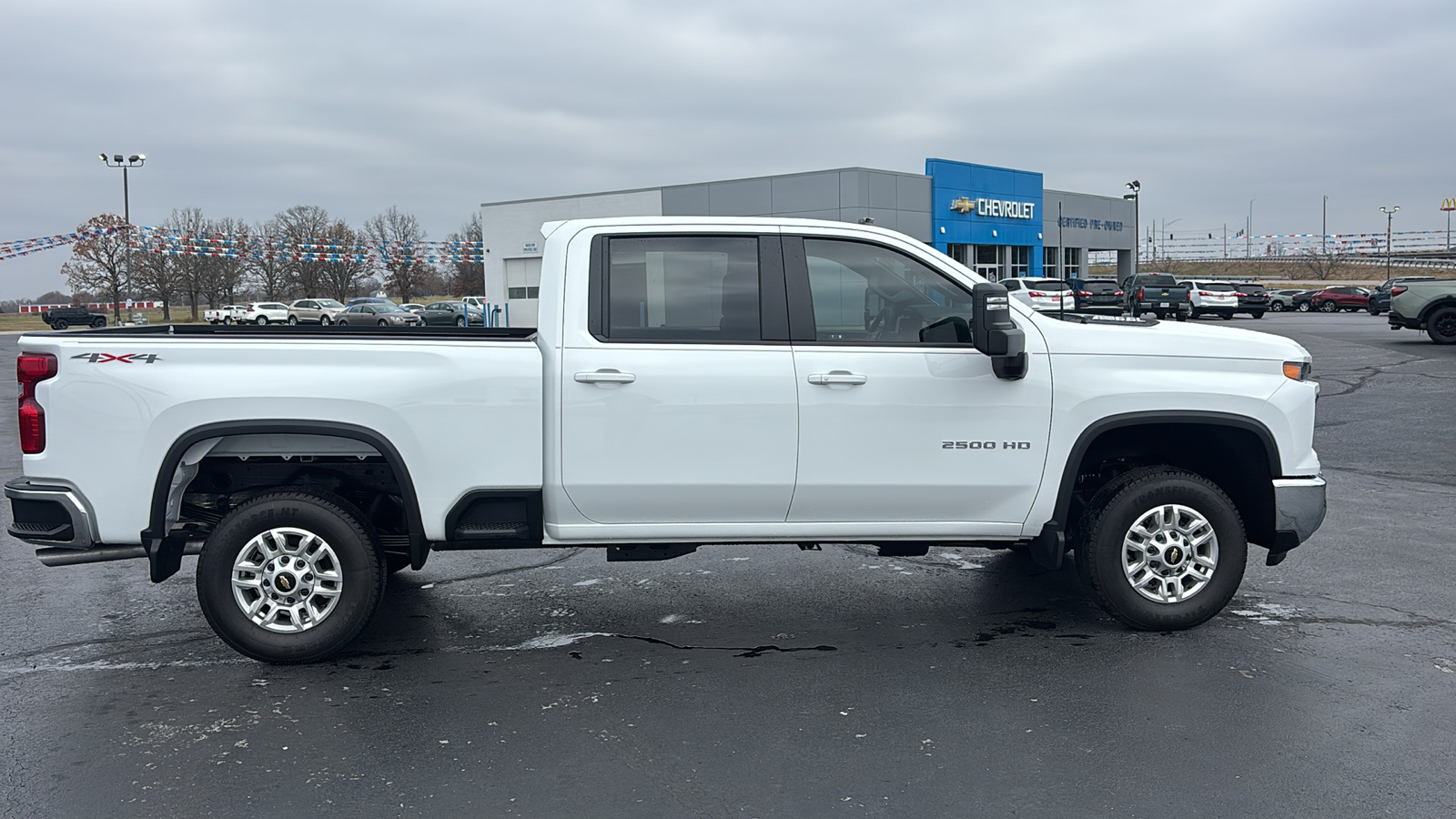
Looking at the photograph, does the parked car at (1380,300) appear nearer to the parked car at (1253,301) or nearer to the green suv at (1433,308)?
the parked car at (1253,301)

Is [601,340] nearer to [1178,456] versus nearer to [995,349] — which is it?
[995,349]

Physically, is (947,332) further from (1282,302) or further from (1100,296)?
(1282,302)

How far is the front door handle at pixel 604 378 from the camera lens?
4980 mm

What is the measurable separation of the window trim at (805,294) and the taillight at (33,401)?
328 centimetres

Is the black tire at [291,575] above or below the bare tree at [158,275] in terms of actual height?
below

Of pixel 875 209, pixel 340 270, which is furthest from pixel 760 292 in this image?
pixel 340 270

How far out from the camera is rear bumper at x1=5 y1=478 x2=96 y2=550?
488 centimetres

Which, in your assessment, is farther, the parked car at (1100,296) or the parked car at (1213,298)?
the parked car at (1213,298)

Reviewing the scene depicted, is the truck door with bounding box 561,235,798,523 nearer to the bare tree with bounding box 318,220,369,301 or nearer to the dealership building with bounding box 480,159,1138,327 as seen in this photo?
the dealership building with bounding box 480,159,1138,327

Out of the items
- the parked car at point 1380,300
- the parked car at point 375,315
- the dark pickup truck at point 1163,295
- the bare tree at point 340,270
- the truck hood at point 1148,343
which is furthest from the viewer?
the bare tree at point 340,270

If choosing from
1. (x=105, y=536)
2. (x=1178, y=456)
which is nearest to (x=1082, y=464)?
(x=1178, y=456)

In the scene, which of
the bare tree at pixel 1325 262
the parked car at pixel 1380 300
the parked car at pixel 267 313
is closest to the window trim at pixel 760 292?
the parked car at pixel 1380 300

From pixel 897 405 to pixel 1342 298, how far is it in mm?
56290

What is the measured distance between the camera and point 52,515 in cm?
491
